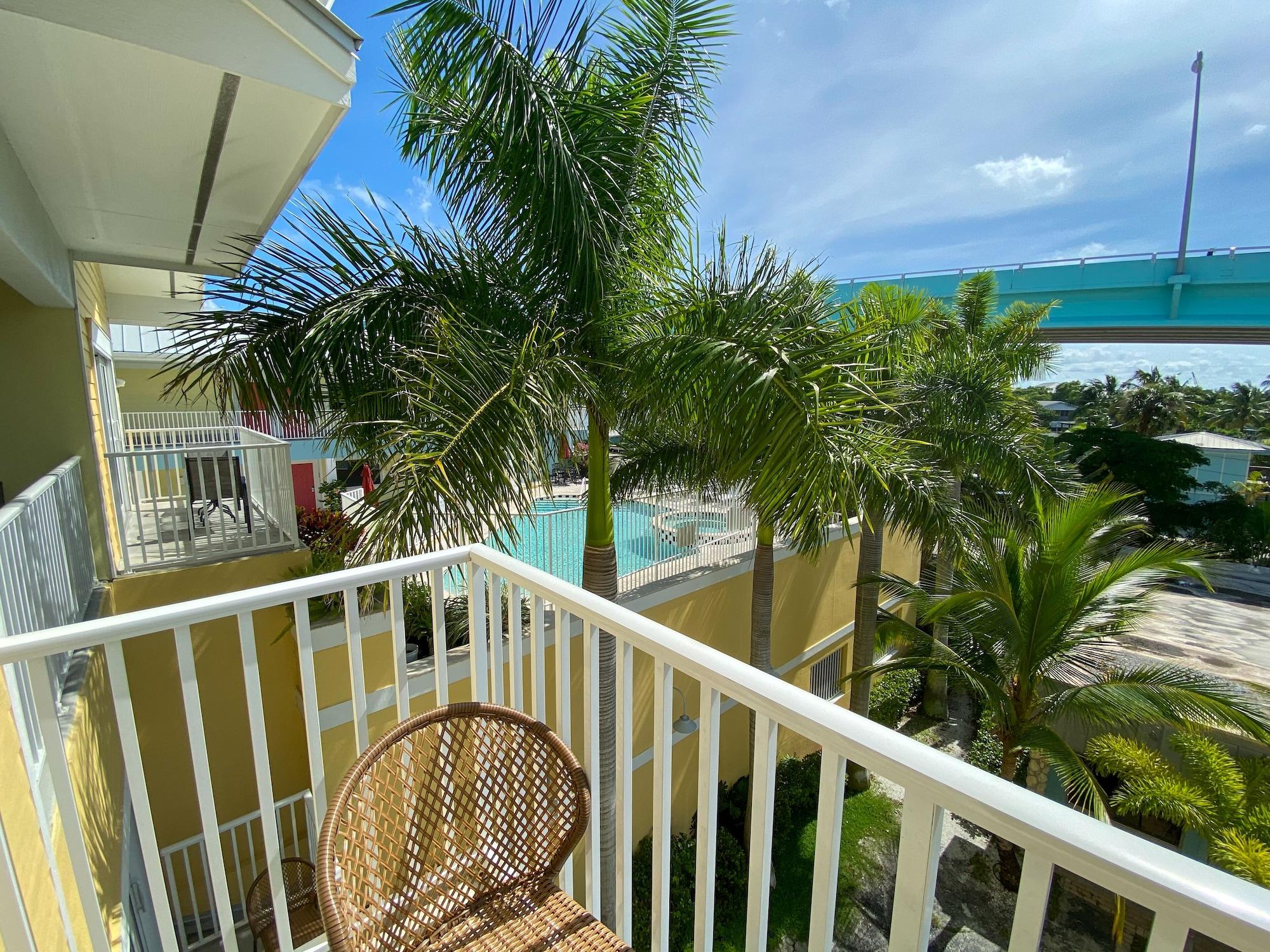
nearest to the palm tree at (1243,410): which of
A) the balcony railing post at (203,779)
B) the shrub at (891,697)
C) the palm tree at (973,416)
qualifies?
the shrub at (891,697)

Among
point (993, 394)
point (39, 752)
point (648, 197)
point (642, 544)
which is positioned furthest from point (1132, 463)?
point (39, 752)

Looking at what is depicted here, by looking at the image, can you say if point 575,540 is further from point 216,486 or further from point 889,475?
point 216,486

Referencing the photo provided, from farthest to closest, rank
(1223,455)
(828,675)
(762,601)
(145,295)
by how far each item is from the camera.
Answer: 1. (1223,455)
2. (828,675)
3. (145,295)
4. (762,601)

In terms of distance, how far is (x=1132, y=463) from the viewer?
64.1ft

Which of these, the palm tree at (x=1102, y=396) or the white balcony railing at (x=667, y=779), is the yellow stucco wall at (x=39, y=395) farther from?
the palm tree at (x=1102, y=396)

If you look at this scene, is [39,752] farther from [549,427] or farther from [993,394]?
[993,394]

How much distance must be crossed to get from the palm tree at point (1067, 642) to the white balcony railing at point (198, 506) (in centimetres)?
667

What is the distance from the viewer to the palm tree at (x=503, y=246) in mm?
3191

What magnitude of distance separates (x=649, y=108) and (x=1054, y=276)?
11.7 metres

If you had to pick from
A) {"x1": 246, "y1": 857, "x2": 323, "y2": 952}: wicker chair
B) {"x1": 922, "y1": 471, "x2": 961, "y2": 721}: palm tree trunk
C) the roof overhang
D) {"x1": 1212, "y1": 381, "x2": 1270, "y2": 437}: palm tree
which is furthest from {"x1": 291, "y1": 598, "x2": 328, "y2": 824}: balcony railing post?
{"x1": 1212, "y1": 381, "x2": 1270, "y2": 437}: palm tree

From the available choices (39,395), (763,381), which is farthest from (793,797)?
(39,395)

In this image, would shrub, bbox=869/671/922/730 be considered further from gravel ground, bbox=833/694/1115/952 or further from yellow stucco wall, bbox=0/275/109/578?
yellow stucco wall, bbox=0/275/109/578

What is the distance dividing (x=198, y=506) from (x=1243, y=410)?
47.9 meters

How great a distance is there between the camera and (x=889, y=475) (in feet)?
15.6
